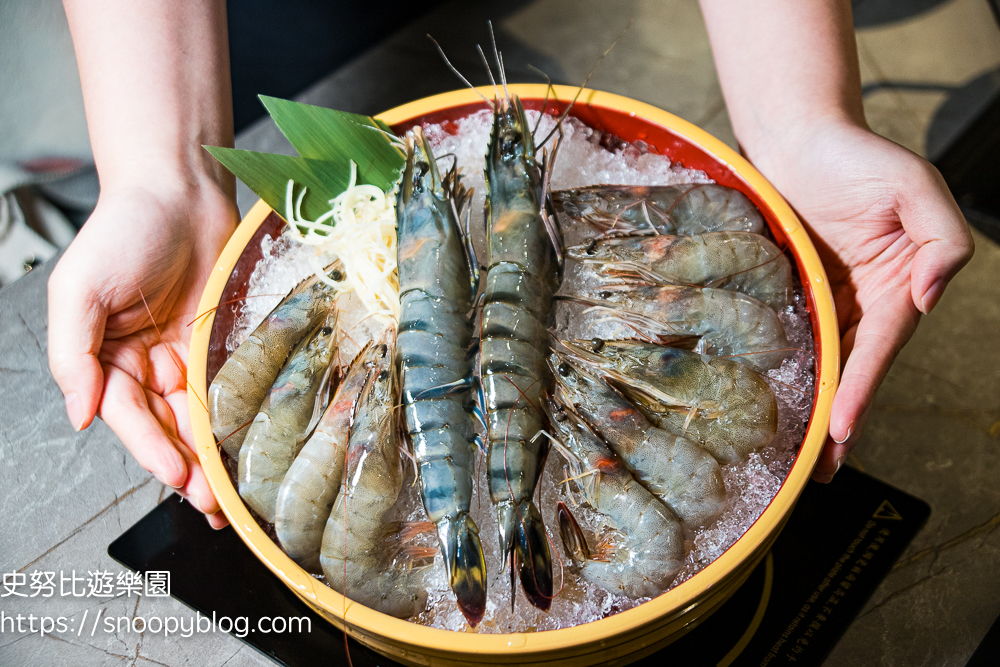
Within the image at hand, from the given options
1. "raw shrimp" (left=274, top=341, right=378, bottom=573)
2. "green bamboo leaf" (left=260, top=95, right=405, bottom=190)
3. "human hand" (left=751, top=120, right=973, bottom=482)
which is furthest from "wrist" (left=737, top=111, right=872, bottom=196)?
"raw shrimp" (left=274, top=341, right=378, bottom=573)

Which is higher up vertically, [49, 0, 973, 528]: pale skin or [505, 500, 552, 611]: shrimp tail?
[49, 0, 973, 528]: pale skin

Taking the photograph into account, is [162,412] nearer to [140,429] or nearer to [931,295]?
[140,429]

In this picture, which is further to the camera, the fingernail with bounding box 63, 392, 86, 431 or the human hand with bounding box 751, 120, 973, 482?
the fingernail with bounding box 63, 392, 86, 431

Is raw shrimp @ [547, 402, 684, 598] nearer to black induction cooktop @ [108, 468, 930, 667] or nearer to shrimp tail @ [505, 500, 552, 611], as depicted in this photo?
shrimp tail @ [505, 500, 552, 611]

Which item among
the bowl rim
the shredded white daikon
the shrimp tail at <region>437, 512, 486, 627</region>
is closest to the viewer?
the bowl rim

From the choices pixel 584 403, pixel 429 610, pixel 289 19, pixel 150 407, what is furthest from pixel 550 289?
pixel 289 19

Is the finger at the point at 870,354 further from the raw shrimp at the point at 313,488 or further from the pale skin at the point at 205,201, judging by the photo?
the raw shrimp at the point at 313,488

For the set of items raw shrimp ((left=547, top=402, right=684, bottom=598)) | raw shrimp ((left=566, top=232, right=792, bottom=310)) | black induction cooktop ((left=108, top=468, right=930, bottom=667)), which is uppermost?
raw shrimp ((left=566, top=232, right=792, bottom=310))

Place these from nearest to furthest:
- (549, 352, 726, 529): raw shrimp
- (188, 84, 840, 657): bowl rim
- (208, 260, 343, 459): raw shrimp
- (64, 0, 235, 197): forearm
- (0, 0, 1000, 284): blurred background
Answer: (188, 84, 840, 657): bowl rim, (549, 352, 726, 529): raw shrimp, (208, 260, 343, 459): raw shrimp, (64, 0, 235, 197): forearm, (0, 0, 1000, 284): blurred background
